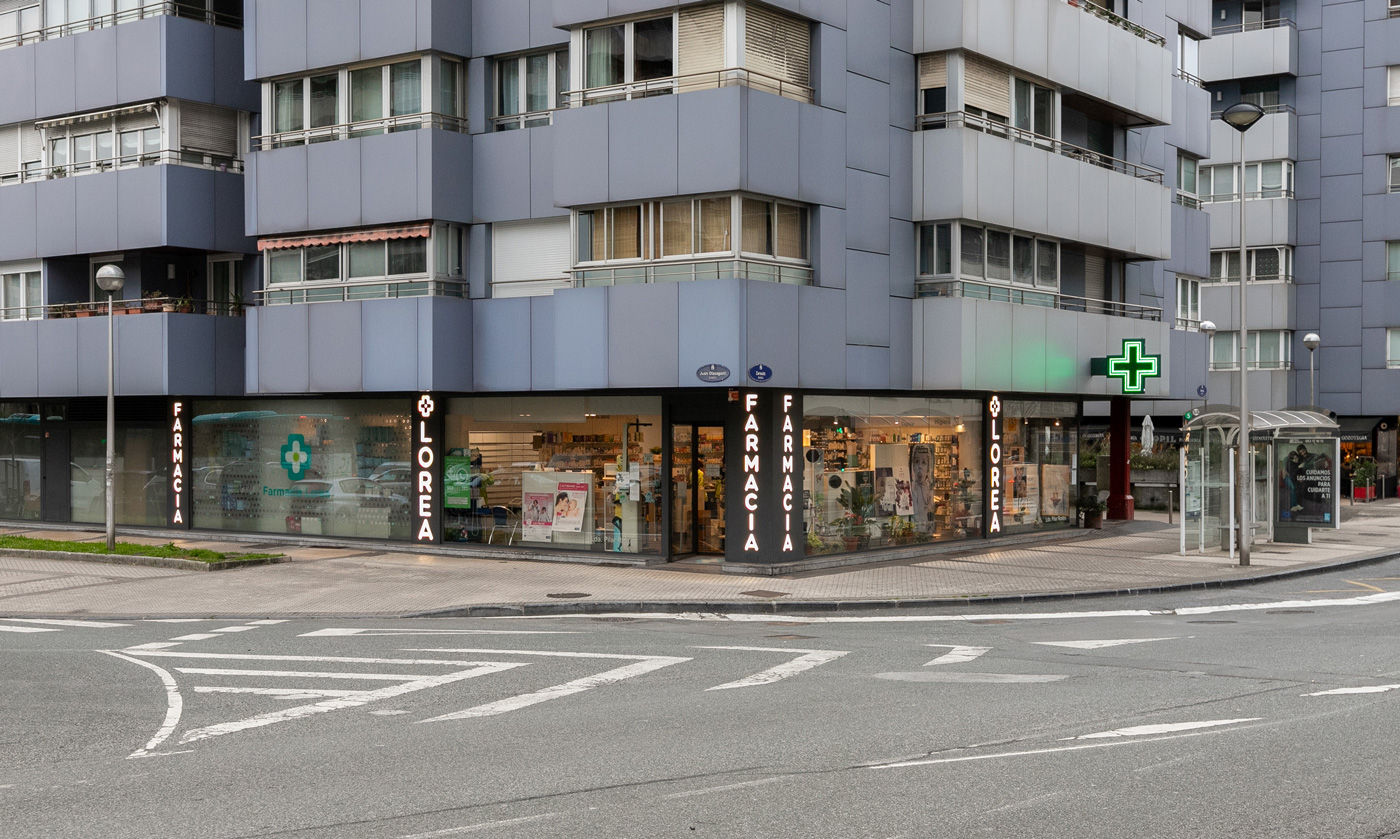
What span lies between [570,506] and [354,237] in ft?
21.4

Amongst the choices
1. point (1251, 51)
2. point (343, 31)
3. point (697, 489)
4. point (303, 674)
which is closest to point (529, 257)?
point (697, 489)

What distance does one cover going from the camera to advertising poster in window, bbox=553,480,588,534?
24125mm

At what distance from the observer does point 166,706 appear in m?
11.1

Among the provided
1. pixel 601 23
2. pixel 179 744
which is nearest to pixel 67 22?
pixel 601 23

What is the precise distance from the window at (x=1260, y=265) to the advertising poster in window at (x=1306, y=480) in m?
20.5

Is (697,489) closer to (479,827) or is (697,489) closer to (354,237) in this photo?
(354,237)

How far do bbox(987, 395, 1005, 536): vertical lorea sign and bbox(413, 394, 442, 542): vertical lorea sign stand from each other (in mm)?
10693

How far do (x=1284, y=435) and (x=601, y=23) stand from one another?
51.7 ft

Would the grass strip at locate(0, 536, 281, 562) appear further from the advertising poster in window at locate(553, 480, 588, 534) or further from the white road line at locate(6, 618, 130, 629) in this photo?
the white road line at locate(6, 618, 130, 629)

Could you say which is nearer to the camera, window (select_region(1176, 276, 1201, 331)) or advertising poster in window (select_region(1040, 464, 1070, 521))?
advertising poster in window (select_region(1040, 464, 1070, 521))

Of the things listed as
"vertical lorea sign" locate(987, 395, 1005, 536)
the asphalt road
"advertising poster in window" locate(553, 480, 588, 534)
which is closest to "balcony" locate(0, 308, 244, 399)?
"advertising poster in window" locate(553, 480, 588, 534)

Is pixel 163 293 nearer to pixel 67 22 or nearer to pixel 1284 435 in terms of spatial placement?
pixel 67 22

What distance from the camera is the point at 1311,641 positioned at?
14.7 m

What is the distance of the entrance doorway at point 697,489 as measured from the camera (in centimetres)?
2284
